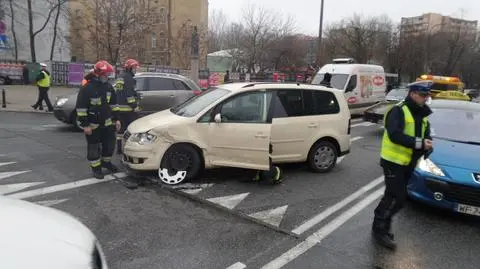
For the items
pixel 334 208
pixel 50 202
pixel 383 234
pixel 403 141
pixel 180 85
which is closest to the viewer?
pixel 403 141

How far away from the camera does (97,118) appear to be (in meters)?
6.84

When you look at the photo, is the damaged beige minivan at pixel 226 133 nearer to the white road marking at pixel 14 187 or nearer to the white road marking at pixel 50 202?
the white road marking at pixel 50 202

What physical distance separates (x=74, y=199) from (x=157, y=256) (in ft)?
7.26

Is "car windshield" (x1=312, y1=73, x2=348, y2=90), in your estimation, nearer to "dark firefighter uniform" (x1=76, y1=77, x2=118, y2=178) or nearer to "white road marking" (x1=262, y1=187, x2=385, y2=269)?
"white road marking" (x1=262, y1=187, x2=385, y2=269)

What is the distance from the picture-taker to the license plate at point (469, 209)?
520cm

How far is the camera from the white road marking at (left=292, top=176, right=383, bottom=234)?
5187 mm

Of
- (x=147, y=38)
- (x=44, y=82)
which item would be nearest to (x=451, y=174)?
(x=44, y=82)

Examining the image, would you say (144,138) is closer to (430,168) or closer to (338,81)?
(430,168)

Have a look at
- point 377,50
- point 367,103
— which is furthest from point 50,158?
point 377,50

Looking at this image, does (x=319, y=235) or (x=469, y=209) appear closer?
(x=319, y=235)

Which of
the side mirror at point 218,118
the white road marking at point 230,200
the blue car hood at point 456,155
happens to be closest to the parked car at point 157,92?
the side mirror at point 218,118

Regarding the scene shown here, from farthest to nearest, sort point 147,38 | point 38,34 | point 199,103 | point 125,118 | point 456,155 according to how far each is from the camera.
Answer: point 38,34 < point 147,38 < point 125,118 < point 199,103 < point 456,155

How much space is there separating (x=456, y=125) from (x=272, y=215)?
144 inches

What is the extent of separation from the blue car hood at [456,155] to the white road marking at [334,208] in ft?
4.41
